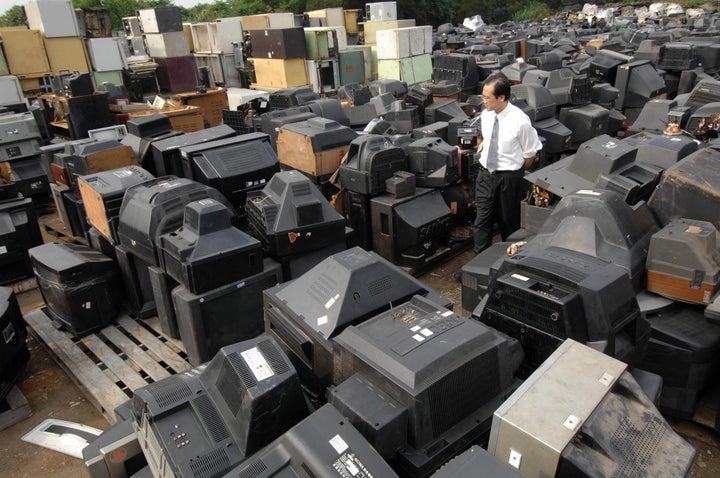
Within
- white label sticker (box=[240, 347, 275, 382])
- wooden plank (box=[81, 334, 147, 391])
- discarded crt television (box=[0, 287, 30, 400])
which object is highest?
white label sticker (box=[240, 347, 275, 382])

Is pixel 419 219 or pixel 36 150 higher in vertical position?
pixel 36 150

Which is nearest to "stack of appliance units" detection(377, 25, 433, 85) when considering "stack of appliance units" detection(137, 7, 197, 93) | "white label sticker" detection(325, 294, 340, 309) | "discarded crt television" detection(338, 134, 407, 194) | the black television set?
"stack of appliance units" detection(137, 7, 197, 93)

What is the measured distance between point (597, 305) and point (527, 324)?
0.29 m

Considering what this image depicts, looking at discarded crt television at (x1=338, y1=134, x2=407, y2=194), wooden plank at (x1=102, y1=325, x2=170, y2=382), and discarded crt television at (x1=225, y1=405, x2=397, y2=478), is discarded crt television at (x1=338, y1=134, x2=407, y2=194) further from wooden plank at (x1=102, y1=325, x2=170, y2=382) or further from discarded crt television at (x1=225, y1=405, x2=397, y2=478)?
discarded crt television at (x1=225, y1=405, x2=397, y2=478)

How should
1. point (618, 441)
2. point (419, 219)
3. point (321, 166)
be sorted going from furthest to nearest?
1. point (321, 166)
2. point (419, 219)
3. point (618, 441)

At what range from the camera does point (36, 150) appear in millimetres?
6562

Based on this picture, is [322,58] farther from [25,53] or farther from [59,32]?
[25,53]

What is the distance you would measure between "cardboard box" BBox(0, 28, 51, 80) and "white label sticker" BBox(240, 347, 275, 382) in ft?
28.8

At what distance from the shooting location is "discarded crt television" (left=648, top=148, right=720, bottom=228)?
3.17m

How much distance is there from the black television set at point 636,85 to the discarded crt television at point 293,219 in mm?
6770

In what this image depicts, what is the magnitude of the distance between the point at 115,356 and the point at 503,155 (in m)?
3.26

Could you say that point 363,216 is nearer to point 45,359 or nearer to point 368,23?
point 45,359

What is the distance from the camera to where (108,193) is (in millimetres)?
3836

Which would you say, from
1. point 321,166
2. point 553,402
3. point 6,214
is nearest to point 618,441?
point 553,402
